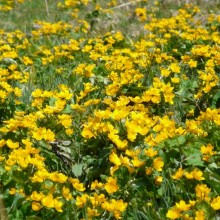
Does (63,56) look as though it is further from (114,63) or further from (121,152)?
(121,152)

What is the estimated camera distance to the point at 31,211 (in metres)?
2.92

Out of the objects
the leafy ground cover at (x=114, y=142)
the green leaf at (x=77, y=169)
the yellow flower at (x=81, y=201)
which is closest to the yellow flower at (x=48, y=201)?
the leafy ground cover at (x=114, y=142)

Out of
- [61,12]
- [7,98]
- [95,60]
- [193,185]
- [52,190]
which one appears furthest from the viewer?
[61,12]

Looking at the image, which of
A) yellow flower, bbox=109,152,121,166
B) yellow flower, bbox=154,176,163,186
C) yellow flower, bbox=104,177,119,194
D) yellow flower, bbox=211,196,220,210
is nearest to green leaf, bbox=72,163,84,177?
yellow flower, bbox=109,152,121,166

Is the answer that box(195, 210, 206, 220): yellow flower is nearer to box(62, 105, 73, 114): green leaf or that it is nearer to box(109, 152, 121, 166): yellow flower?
box(109, 152, 121, 166): yellow flower

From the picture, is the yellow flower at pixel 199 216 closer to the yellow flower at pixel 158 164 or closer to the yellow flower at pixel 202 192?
the yellow flower at pixel 202 192

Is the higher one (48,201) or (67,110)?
(48,201)

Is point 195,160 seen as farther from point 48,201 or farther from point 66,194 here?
point 48,201

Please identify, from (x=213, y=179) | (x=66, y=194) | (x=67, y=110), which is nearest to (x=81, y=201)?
(x=66, y=194)

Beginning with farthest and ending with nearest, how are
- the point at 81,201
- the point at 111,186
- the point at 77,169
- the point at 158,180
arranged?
the point at 77,169 < the point at 158,180 < the point at 111,186 < the point at 81,201

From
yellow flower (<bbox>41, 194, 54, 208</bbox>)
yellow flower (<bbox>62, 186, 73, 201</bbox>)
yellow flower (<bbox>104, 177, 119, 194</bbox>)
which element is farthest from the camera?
yellow flower (<bbox>104, 177, 119, 194</bbox>)

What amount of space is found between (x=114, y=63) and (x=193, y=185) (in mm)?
2452

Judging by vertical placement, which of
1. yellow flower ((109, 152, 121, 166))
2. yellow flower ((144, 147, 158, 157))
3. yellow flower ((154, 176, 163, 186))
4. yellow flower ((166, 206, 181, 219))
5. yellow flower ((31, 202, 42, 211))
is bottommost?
yellow flower ((154, 176, 163, 186))

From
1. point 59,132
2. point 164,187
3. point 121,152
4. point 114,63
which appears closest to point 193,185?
point 164,187
